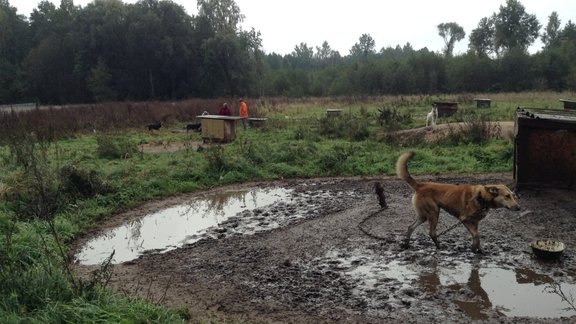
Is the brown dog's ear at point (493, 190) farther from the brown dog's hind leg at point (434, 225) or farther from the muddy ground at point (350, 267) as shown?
the muddy ground at point (350, 267)

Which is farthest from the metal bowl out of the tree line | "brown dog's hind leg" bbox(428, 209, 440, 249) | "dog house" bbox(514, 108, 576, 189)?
the tree line

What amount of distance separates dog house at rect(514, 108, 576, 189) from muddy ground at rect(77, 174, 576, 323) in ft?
1.15

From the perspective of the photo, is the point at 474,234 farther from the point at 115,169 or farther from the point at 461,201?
the point at 115,169

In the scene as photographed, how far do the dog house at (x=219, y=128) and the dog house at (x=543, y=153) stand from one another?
11685 mm

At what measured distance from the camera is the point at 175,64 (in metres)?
53.4

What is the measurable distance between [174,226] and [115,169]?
4.49 m

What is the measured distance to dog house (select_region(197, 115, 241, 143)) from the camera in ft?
63.4

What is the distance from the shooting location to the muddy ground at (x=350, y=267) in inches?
220

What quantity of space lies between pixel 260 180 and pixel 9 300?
8.80 metres


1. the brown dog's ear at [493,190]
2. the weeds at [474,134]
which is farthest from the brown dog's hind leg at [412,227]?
the weeds at [474,134]

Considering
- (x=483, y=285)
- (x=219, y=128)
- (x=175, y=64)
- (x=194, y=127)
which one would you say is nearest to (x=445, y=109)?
(x=219, y=128)

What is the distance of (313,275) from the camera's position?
665cm

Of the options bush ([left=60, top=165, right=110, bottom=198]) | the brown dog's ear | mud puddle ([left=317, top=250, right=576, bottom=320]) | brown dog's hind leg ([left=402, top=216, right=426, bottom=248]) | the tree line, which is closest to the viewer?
mud puddle ([left=317, top=250, right=576, bottom=320])

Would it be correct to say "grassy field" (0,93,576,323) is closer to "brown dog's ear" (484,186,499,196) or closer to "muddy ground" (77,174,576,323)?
"muddy ground" (77,174,576,323)
